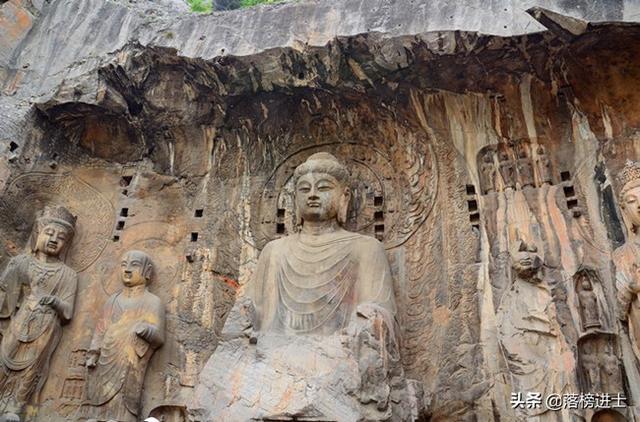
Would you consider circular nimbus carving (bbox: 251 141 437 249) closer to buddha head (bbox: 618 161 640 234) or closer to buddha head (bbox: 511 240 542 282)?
Result: buddha head (bbox: 511 240 542 282)

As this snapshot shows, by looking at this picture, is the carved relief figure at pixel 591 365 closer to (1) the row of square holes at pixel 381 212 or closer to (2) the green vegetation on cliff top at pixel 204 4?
(1) the row of square holes at pixel 381 212

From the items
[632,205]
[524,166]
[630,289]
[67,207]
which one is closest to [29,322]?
[67,207]

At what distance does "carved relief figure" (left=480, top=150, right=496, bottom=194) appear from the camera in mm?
6547

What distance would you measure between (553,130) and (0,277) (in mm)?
5560

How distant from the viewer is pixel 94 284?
274 inches

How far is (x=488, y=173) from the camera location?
6.61 m

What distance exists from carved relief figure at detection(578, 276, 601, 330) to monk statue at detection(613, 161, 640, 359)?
19cm

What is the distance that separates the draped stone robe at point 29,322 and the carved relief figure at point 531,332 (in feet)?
13.6

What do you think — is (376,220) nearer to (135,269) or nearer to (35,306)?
(135,269)

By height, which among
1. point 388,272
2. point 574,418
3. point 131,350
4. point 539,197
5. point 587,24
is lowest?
point 574,418

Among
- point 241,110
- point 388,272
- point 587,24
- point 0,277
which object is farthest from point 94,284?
point 587,24

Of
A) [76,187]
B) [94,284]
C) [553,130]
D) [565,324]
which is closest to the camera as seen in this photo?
[565,324]

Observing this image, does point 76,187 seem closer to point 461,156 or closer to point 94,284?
point 94,284

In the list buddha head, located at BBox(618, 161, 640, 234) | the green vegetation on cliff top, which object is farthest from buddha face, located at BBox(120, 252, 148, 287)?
the green vegetation on cliff top
